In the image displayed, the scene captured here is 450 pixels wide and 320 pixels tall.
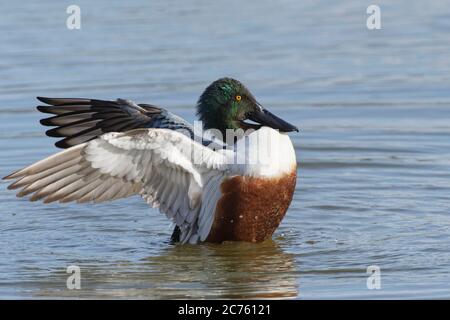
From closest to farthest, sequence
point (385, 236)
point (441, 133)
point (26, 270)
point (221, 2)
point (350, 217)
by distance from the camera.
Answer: point (26, 270), point (385, 236), point (350, 217), point (441, 133), point (221, 2)

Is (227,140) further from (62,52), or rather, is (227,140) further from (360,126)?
(62,52)

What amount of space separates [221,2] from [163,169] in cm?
905

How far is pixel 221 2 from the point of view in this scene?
16.7 metres

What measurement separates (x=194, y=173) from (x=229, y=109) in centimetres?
78

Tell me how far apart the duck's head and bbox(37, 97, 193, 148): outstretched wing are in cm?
33

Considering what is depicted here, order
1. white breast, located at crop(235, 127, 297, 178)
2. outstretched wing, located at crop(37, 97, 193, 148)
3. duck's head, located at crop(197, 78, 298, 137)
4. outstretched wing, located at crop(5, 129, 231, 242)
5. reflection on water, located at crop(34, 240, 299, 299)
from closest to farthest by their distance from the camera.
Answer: reflection on water, located at crop(34, 240, 299, 299)
outstretched wing, located at crop(5, 129, 231, 242)
white breast, located at crop(235, 127, 297, 178)
duck's head, located at crop(197, 78, 298, 137)
outstretched wing, located at crop(37, 97, 193, 148)

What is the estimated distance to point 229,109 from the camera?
339 inches

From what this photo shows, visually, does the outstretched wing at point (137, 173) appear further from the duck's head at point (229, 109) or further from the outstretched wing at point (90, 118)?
the outstretched wing at point (90, 118)

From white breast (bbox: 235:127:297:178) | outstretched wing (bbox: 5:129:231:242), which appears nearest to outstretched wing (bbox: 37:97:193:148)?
outstretched wing (bbox: 5:129:231:242)

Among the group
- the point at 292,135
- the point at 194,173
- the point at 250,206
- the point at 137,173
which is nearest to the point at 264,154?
the point at 250,206

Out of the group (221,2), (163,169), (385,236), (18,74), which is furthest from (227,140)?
(221,2)

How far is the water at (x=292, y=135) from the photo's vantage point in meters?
7.64

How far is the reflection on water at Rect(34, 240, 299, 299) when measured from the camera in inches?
288

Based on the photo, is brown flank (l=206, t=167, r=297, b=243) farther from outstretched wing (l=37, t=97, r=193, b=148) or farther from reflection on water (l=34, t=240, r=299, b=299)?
outstretched wing (l=37, t=97, r=193, b=148)
